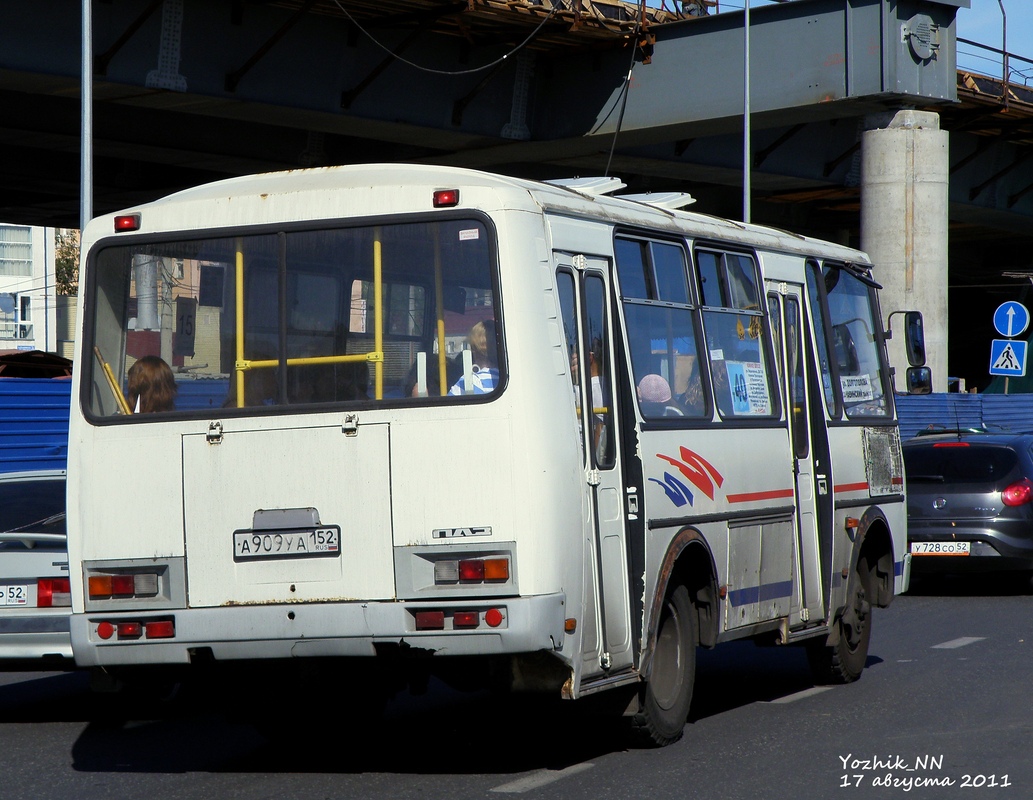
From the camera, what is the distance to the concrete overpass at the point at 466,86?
22641mm

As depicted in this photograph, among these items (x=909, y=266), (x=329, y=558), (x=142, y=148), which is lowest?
(x=329, y=558)

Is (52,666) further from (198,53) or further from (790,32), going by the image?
(790,32)

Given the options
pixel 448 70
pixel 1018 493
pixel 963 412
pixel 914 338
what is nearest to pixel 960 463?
pixel 1018 493

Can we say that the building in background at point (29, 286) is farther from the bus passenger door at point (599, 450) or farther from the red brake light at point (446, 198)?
the red brake light at point (446, 198)

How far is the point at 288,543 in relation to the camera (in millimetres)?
6988

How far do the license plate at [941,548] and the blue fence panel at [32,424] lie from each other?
390 inches

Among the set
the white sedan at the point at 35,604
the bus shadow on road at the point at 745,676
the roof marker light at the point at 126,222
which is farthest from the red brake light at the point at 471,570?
the white sedan at the point at 35,604

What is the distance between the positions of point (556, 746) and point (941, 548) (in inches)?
338

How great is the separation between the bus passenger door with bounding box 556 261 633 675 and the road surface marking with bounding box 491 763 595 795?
1.73 feet

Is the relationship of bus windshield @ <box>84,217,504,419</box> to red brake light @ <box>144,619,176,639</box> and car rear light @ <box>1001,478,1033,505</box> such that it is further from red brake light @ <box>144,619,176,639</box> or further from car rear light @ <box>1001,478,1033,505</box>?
car rear light @ <box>1001,478,1033,505</box>

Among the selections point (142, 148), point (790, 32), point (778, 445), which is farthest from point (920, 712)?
point (142, 148)

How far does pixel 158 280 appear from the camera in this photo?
746 cm

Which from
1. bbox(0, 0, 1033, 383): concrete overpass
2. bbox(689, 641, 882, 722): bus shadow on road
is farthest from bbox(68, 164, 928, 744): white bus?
bbox(0, 0, 1033, 383): concrete overpass

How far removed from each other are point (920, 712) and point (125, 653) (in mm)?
4462
